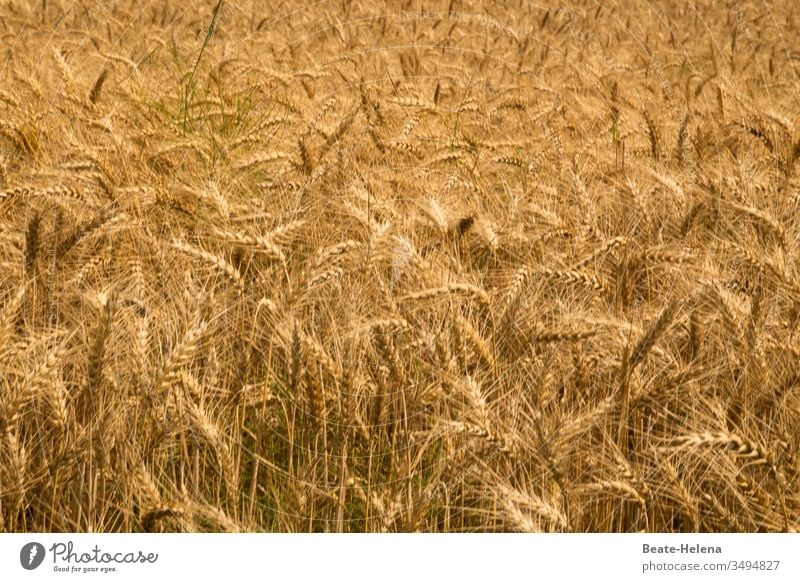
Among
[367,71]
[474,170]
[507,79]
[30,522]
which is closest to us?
[30,522]

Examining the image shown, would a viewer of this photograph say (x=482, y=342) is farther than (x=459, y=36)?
No

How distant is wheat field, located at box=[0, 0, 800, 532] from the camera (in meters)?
1.80

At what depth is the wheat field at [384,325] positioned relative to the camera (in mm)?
1798

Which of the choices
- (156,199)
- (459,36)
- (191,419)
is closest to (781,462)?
(191,419)

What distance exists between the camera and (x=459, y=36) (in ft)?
19.7

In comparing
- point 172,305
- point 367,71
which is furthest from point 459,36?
point 172,305

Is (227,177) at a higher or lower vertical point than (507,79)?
lower

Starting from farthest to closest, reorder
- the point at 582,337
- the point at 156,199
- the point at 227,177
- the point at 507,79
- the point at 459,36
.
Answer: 1. the point at 459,36
2. the point at 507,79
3. the point at 227,177
4. the point at 156,199
5. the point at 582,337

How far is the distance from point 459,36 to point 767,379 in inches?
177

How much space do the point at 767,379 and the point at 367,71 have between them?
10.4 feet

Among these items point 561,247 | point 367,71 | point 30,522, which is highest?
point 367,71

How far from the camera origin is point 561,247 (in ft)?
8.90

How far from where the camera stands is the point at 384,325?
196 centimetres

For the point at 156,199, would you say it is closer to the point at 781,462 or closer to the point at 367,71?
the point at 781,462
